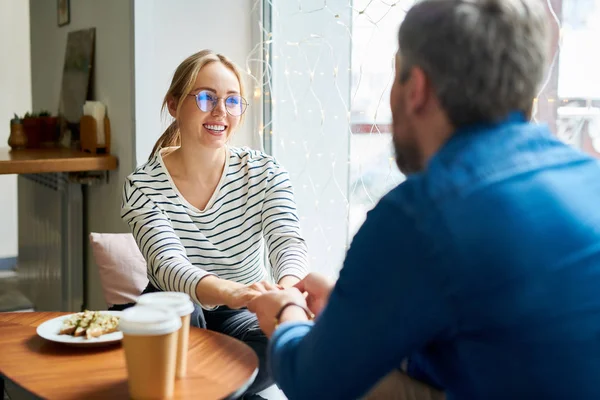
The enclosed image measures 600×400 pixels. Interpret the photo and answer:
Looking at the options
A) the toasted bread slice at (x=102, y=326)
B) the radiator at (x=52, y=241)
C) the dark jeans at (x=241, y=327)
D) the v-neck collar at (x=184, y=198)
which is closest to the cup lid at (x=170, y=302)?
the toasted bread slice at (x=102, y=326)

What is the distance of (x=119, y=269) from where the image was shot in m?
2.25

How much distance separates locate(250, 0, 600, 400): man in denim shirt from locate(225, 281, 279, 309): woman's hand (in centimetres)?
64

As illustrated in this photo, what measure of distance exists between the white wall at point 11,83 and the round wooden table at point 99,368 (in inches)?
181

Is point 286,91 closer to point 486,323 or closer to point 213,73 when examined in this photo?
point 213,73

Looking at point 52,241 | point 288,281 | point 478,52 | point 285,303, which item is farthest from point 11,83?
point 478,52

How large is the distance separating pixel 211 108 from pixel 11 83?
14.2 feet

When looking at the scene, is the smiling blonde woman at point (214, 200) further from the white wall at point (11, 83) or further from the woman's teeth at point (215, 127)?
the white wall at point (11, 83)

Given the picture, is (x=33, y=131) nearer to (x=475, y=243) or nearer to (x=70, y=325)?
(x=70, y=325)

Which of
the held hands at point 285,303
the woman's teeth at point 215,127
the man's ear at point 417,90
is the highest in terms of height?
the man's ear at point 417,90

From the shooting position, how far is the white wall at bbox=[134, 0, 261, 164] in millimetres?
2783

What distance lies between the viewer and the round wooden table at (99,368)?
4.00 feet

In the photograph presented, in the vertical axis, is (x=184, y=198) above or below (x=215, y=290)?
above

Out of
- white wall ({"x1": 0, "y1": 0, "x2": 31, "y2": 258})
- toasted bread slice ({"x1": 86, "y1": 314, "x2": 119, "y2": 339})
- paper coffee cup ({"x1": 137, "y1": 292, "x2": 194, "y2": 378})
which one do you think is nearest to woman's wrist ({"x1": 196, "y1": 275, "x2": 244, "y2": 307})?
toasted bread slice ({"x1": 86, "y1": 314, "x2": 119, "y2": 339})

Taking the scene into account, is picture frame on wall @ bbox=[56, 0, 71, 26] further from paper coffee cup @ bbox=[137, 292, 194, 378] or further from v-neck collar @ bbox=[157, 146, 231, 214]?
paper coffee cup @ bbox=[137, 292, 194, 378]
